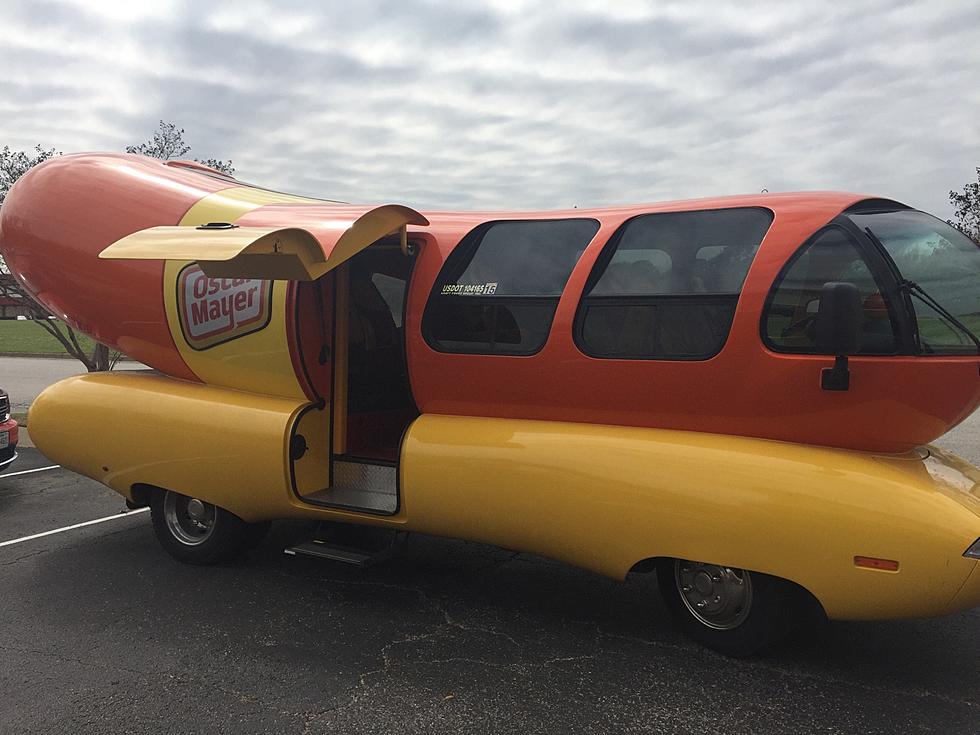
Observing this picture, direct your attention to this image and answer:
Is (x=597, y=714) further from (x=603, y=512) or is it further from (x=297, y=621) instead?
(x=297, y=621)

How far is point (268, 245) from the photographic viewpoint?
3709 mm

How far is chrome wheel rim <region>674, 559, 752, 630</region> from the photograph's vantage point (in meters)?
3.79

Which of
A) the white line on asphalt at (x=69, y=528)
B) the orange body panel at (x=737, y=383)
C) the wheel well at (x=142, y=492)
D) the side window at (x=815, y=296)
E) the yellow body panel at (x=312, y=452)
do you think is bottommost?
the white line on asphalt at (x=69, y=528)

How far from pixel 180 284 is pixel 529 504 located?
2982mm

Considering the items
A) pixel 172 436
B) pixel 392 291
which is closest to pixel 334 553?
pixel 172 436

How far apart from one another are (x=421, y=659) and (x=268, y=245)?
226 centimetres

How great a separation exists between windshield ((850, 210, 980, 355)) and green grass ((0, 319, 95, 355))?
24.3 meters

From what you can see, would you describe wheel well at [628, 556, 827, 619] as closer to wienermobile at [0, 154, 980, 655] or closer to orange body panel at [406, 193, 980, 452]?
wienermobile at [0, 154, 980, 655]

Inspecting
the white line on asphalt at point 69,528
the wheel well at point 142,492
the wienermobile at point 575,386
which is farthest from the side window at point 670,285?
the white line on asphalt at point 69,528

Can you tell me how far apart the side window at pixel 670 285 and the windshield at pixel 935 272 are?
23.3 inches

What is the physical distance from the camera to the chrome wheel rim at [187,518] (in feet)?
17.8

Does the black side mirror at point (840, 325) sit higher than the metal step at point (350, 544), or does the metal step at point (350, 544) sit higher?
the black side mirror at point (840, 325)

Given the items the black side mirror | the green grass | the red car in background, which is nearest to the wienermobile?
the black side mirror

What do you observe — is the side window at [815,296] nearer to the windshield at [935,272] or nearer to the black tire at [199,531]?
the windshield at [935,272]
